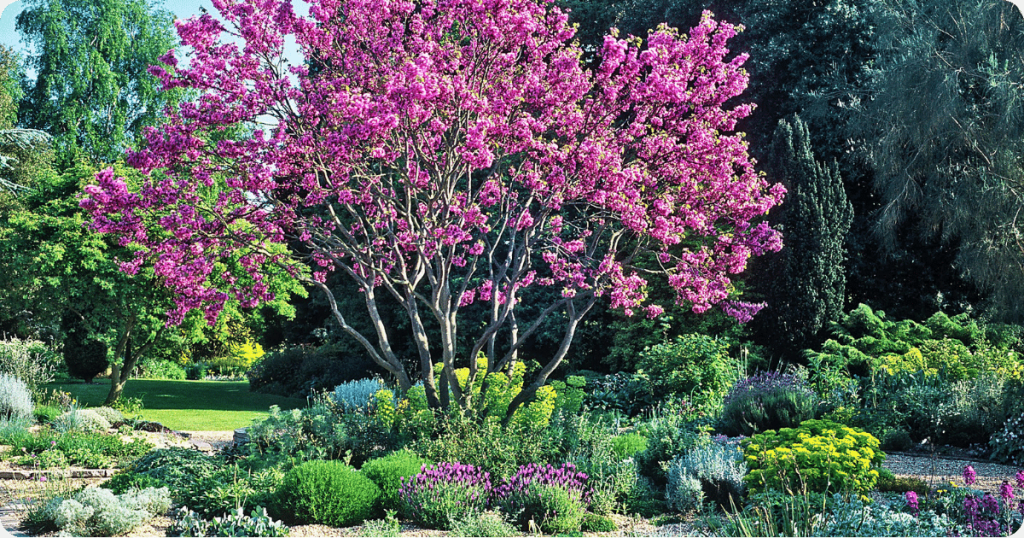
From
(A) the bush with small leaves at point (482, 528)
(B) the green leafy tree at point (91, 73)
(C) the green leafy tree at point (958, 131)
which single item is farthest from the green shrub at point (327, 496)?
(B) the green leafy tree at point (91, 73)

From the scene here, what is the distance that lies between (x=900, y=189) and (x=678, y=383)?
646 centimetres

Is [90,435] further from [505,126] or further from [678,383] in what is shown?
[678,383]

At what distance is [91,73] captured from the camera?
75.4 feet

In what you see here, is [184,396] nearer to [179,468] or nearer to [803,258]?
[179,468]

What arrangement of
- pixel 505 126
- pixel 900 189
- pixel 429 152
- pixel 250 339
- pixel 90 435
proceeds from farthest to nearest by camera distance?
pixel 250 339
pixel 900 189
pixel 90 435
pixel 429 152
pixel 505 126

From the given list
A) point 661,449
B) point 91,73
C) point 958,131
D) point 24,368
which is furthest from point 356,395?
point 91,73

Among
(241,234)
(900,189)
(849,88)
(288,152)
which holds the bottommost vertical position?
(241,234)

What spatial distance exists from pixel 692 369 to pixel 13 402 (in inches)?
344

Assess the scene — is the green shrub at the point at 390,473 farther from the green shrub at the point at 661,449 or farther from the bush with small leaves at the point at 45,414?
the bush with small leaves at the point at 45,414

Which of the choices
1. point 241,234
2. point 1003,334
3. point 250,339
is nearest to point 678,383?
Answer: point 241,234

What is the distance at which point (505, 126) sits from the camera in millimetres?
7141

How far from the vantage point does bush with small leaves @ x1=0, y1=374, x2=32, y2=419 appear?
10242mm

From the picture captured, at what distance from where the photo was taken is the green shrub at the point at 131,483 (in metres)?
6.31

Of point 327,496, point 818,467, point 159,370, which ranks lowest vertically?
point 159,370
